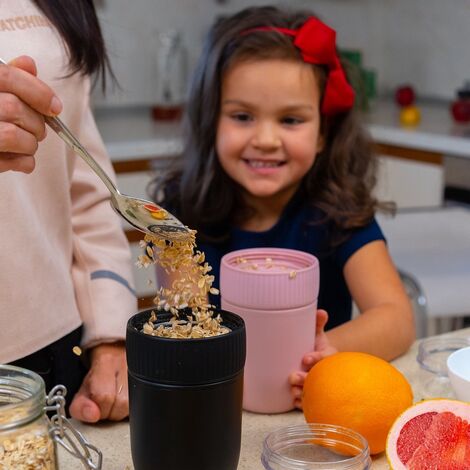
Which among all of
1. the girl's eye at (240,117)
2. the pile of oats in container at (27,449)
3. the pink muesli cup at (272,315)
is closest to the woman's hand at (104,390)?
the pink muesli cup at (272,315)

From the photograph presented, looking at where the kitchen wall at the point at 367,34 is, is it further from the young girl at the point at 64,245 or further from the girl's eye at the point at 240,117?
the young girl at the point at 64,245

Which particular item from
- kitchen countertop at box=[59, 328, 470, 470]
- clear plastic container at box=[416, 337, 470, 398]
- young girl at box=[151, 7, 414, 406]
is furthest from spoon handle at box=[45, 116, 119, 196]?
young girl at box=[151, 7, 414, 406]

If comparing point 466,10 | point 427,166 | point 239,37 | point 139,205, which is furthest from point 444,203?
point 139,205

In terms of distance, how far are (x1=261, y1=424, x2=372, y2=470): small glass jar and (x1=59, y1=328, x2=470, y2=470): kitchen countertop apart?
0.04 metres

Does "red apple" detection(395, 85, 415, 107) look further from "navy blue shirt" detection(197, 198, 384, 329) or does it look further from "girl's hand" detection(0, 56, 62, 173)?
"girl's hand" detection(0, 56, 62, 173)

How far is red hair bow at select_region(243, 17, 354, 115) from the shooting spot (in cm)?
142

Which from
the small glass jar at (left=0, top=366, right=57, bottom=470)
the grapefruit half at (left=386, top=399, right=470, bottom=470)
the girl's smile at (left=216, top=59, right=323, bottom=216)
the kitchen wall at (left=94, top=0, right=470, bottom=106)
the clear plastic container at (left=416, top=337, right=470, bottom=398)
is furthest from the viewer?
the kitchen wall at (left=94, top=0, right=470, bottom=106)

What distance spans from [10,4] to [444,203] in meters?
2.19

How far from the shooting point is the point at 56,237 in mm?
1096

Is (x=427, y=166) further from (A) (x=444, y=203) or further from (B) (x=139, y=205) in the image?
(B) (x=139, y=205)

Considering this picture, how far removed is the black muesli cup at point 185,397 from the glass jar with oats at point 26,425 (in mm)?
58

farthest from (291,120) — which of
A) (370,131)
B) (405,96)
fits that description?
(405,96)

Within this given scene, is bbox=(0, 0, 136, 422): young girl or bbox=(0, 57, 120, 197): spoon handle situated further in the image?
bbox=(0, 0, 136, 422): young girl

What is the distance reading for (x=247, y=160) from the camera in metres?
1.41
